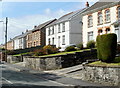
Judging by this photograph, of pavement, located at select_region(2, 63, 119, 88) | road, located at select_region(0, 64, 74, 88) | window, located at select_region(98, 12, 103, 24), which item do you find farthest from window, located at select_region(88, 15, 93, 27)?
road, located at select_region(0, 64, 74, 88)

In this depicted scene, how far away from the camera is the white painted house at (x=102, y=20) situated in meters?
31.9

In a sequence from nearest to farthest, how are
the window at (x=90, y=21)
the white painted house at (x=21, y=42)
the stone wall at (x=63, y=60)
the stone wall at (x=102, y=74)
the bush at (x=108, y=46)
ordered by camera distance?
the stone wall at (x=102, y=74)
the bush at (x=108, y=46)
the stone wall at (x=63, y=60)
the window at (x=90, y=21)
the white painted house at (x=21, y=42)

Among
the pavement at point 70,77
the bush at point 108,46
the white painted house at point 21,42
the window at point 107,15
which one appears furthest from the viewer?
the white painted house at point 21,42

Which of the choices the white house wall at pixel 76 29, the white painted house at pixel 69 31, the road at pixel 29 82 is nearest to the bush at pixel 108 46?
the road at pixel 29 82

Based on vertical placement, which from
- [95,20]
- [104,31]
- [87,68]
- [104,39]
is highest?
[95,20]

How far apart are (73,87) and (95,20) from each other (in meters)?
25.3

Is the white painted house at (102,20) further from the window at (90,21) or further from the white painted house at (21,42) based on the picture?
the white painted house at (21,42)

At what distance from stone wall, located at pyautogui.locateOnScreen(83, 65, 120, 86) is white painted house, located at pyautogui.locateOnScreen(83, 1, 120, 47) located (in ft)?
53.0

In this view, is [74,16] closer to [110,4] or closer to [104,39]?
[110,4]

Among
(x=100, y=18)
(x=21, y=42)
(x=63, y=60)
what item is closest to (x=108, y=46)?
(x=63, y=60)

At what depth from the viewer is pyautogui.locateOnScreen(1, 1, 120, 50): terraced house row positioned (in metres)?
32.8

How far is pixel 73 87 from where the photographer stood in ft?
42.3

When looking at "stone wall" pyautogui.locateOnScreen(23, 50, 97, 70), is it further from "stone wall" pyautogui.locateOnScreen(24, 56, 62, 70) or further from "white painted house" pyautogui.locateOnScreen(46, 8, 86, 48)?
"white painted house" pyautogui.locateOnScreen(46, 8, 86, 48)

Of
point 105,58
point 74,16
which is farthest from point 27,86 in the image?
point 74,16
